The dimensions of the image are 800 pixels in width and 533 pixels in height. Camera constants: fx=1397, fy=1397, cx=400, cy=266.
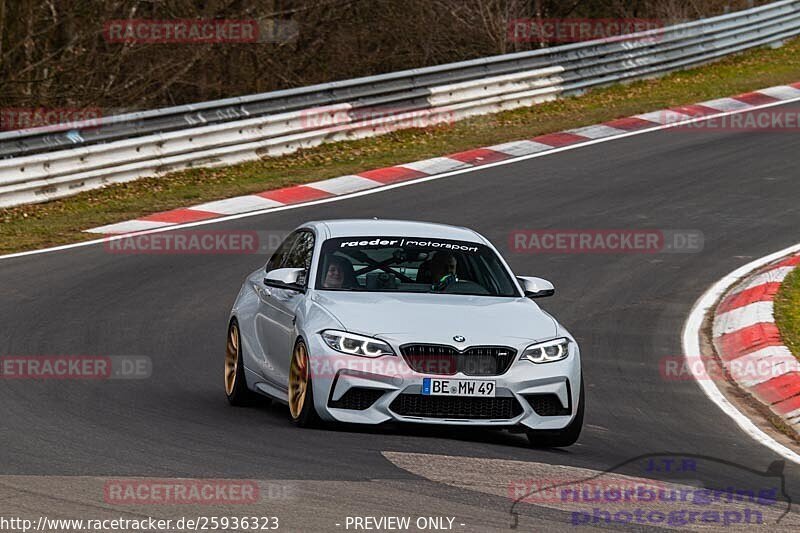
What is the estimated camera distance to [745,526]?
6625 mm

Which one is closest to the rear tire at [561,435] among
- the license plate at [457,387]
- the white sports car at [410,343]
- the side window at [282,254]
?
the white sports car at [410,343]

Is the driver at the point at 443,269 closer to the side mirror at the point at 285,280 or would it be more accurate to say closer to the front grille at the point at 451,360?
the side mirror at the point at 285,280

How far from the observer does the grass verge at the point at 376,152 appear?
1755 centimetres

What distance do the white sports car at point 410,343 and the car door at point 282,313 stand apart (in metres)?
0.02

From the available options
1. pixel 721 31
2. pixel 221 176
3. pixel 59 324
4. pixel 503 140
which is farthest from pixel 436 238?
pixel 721 31

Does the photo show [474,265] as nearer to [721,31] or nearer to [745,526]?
[745,526]

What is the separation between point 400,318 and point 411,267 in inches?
44.3

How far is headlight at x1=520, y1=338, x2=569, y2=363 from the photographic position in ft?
28.3

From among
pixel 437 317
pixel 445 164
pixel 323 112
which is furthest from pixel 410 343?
pixel 323 112

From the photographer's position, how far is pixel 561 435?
8.69m

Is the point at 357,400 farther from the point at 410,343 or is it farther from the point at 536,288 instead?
the point at 536,288

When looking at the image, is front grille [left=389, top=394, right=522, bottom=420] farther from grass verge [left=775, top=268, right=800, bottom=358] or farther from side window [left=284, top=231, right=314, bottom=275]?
grass verge [left=775, top=268, right=800, bottom=358]

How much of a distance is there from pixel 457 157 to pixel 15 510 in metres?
15.2

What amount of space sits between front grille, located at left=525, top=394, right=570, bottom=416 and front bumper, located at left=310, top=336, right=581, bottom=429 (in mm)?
23
